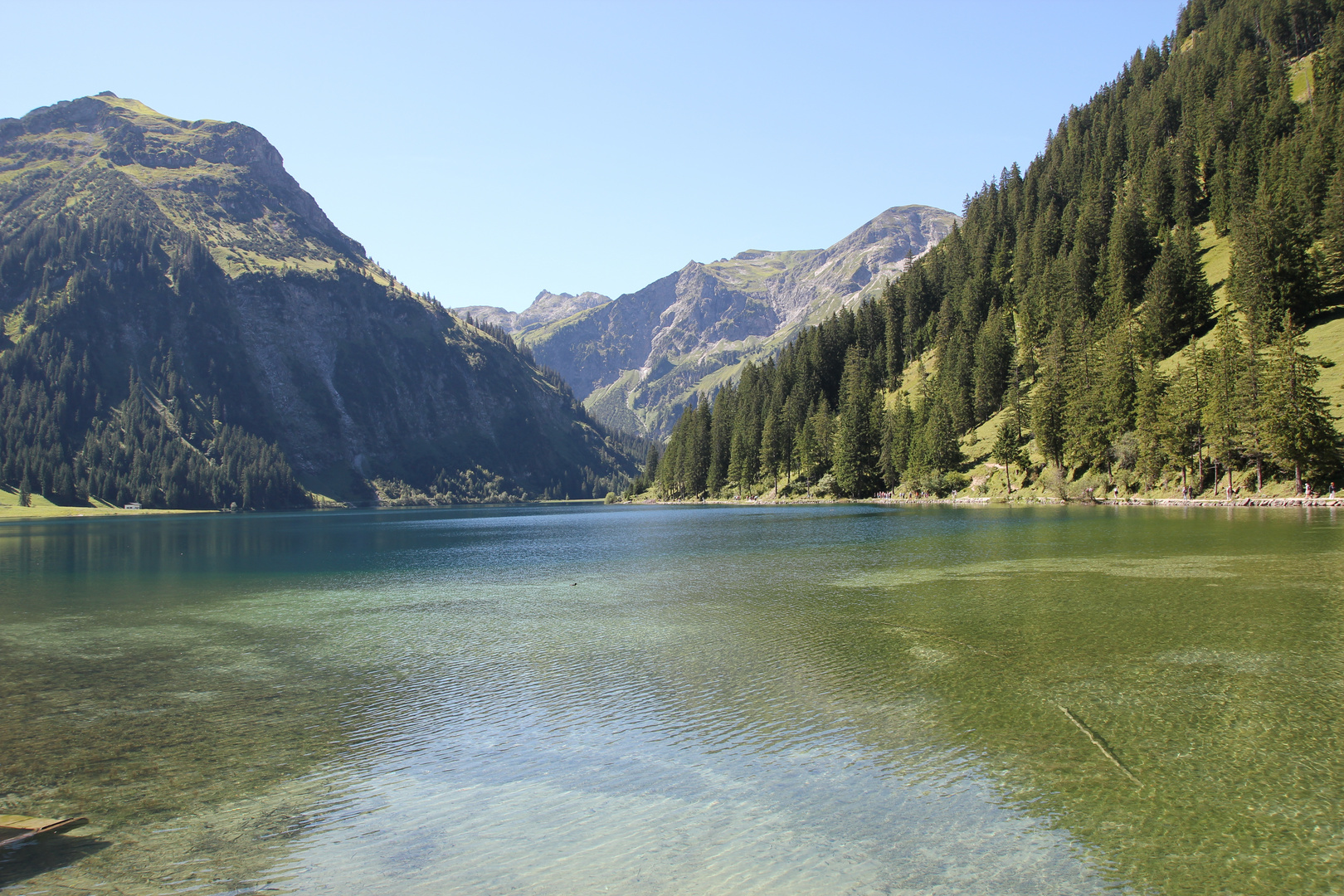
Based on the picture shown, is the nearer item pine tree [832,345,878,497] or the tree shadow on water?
the tree shadow on water

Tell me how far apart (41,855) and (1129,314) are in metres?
141

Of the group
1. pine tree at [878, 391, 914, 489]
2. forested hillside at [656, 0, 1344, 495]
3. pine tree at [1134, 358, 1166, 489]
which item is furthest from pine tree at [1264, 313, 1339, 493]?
pine tree at [878, 391, 914, 489]

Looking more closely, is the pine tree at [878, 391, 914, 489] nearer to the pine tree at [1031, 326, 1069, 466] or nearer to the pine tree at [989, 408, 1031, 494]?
the pine tree at [989, 408, 1031, 494]

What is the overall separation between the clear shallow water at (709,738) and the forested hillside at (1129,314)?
59.8 metres

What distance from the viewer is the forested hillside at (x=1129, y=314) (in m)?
93.4

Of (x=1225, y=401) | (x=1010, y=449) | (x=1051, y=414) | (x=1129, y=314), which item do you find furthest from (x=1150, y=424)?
(x=1129, y=314)

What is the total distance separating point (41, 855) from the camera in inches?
481

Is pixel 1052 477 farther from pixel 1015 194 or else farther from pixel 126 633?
pixel 126 633

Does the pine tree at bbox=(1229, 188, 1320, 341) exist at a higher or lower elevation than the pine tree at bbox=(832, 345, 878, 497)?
higher

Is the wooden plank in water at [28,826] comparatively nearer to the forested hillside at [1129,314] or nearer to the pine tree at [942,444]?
the forested hillside at [1129,314]

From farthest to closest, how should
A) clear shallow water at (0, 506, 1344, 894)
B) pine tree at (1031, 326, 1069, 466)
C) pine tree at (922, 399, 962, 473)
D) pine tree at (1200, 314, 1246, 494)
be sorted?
1. pine tree at (922, 399, 962, 473)
2. pine tree at (1031, 326, 1069, 466)
3. pine tree at (1200, 314, 1246, 494)
4. clear shallow water at (0, 506, 1344, 894)

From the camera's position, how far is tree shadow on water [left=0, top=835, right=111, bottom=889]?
11.6 m

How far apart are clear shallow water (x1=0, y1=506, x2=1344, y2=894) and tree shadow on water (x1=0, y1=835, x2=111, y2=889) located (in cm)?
8

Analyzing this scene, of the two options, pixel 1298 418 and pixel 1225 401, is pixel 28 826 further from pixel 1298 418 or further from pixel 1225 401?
pixel 1225 401
